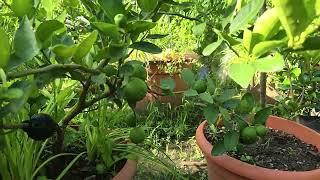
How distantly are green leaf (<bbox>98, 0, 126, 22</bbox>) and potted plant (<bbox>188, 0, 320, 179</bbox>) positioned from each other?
169 mm

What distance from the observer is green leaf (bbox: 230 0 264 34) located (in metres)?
0.68

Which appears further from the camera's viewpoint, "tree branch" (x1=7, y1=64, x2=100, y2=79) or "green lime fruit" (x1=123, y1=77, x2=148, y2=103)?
"green lime fruit" (x1=123, y1=77, x2=148, y2=103)

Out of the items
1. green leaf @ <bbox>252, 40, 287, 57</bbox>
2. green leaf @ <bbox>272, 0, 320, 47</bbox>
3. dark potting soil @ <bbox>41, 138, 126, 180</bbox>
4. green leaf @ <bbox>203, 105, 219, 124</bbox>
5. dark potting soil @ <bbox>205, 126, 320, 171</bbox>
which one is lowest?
dark potting soil @ <bbox>205, 126, 320, 171</bbox>

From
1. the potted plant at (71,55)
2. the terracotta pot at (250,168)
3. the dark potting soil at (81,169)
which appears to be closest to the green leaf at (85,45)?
the potted plant at (71,55)

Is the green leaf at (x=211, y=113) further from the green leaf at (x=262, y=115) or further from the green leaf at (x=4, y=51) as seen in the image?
the green leaf at (x=4, y=51)

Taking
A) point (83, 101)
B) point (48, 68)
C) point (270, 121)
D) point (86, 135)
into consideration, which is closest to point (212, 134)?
point (270, 121)

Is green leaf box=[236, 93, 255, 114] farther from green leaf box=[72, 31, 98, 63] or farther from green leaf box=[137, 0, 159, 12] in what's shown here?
green leaf box=[72, 31, 98, 63]

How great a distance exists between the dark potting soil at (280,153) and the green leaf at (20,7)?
81 cm

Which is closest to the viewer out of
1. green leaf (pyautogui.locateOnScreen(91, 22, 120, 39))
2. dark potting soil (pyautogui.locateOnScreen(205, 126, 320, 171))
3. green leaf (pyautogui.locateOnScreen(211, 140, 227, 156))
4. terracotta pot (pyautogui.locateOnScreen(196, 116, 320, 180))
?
green leaf (pyautogui.locateOnScreen(91, 22, 120, 39))

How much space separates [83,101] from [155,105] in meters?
1.23

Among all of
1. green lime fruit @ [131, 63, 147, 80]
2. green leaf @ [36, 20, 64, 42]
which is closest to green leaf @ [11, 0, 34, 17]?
green leaf @ [36, 20, 64, 42]

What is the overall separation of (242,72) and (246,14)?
0.13 meters

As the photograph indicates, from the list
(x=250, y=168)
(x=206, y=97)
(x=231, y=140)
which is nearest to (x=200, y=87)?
(x=206, y=97)

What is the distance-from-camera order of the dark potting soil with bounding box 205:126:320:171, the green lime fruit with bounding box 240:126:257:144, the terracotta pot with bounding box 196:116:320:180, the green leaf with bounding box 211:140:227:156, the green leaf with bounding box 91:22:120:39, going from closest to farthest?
the green leaf with bounding box 91:22:120:39
the green lime fruit with bounding box 240:126:257:144
the green leaf with bounding box 211:140:227:156
the terracotta pot with bounding box 196:116:320:180
the dark potting soil with bounding box 205:126:320:171
